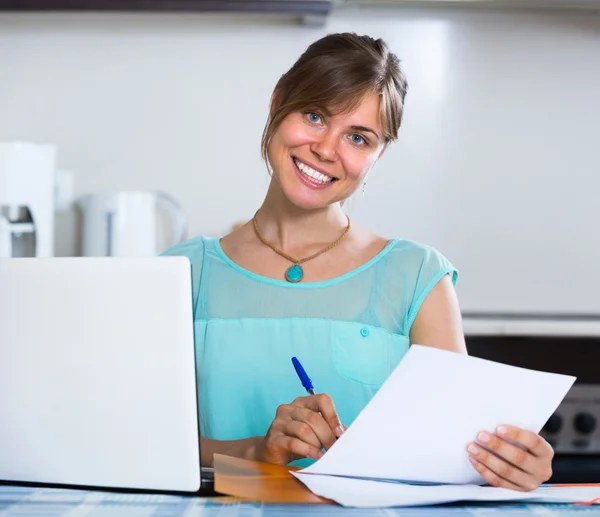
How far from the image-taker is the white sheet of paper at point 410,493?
784 mm

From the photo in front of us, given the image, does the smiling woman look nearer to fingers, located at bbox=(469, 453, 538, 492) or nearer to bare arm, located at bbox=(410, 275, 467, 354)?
bare arm, located at bbox=(410, 275, 467, 354)

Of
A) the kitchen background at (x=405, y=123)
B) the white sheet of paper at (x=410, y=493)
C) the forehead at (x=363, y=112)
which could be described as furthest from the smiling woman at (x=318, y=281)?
the kitchen background at (x=405, y=123)

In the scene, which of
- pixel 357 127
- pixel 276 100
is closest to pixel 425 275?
pixel 357 127

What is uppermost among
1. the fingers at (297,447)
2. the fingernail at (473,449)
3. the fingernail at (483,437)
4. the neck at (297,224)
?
the neck at (297,224)

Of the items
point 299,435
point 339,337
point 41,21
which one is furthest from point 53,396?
point 41,21

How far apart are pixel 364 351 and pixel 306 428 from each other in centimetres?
39

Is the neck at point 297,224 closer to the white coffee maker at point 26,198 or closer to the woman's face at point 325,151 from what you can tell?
the woman's face at point 325,151

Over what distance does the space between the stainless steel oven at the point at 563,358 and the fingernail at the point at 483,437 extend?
3.77ft

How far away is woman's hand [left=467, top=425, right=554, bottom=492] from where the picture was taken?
2.76 feet

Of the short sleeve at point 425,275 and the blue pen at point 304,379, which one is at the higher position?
the short sleeve at point 425,275

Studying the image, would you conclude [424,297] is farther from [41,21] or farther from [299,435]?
[41,21]

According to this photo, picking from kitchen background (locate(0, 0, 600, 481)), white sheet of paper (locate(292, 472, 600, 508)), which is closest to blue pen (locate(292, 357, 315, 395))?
white sheet of paper (locate(292, 472, 600, 508))

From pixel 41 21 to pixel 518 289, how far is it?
4.99 feet

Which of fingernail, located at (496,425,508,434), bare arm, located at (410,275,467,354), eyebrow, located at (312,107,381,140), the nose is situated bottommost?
fingernail, located at (496,425,508,434)
